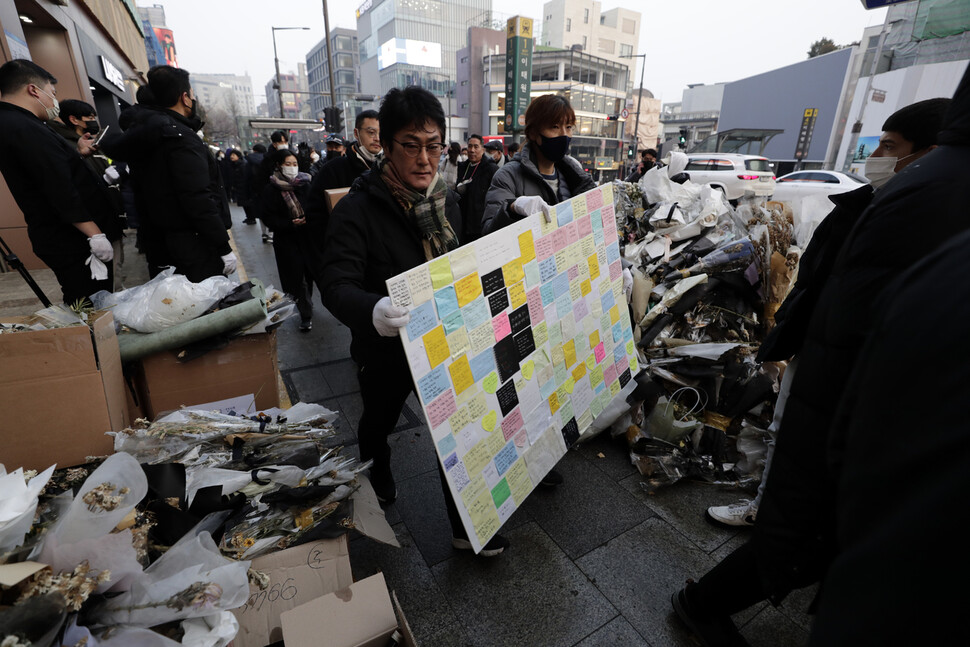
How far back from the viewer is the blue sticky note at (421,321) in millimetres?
1498

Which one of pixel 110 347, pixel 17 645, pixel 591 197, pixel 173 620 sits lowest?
pixel 173 620

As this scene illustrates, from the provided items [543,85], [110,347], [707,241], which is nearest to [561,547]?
[110,347]

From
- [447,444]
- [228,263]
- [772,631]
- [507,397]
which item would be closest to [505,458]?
[507,397]

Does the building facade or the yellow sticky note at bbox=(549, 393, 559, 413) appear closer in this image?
the yellow sticky note at bbox=(549, 393, 559, 413)

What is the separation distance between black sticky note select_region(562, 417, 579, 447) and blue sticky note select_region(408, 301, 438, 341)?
103 cm

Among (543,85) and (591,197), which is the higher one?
(543,85)

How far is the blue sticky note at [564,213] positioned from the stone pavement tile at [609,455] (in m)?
1.53

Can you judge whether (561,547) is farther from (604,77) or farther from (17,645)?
(604,77)

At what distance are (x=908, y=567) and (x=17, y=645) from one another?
149 cm

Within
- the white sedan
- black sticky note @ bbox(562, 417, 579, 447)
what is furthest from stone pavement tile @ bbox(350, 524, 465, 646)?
the white sedan

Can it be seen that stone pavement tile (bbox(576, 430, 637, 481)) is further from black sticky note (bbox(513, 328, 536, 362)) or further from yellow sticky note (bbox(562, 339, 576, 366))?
→ black sticky note (bbox(513, 328, 536, 362))

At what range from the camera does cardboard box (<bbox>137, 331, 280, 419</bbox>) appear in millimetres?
2312

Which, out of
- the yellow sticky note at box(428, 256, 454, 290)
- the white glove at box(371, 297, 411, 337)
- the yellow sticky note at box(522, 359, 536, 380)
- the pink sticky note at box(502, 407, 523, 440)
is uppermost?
the yellow sticky note at box(428, 256, 454, 290)

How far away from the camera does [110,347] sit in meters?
1.98
